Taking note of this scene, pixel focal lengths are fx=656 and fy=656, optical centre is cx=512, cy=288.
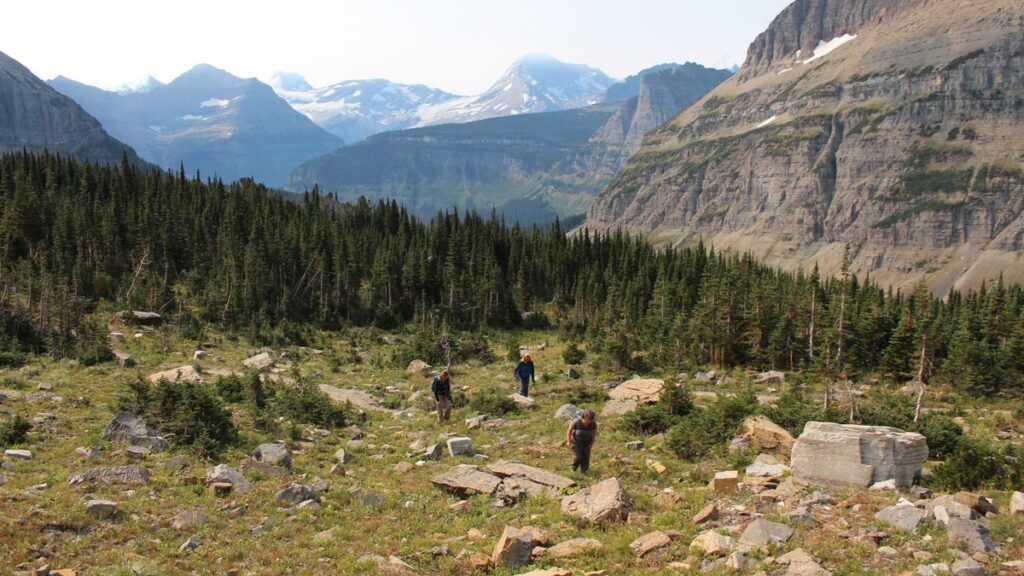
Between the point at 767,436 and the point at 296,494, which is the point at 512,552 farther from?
the point at 767,436

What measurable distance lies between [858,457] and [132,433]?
2120 cm

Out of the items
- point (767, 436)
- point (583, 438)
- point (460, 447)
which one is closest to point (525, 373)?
point (460, 447)

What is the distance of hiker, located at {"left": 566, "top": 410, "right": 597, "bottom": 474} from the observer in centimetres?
2025

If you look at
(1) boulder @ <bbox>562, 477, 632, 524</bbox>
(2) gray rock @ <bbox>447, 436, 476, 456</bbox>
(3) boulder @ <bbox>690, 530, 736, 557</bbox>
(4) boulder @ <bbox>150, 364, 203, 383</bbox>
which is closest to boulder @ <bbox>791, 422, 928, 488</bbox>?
(3) boulder @ <bbox>690, 530, 736, 557</bbox>

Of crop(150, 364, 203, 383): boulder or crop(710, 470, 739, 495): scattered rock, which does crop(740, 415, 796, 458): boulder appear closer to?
crop(710, 470, 739, 495): scattered rock

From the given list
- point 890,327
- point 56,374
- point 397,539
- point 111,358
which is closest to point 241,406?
point 56,374

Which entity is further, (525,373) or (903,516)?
(525,373)

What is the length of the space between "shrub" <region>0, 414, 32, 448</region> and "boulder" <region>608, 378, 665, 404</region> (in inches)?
910

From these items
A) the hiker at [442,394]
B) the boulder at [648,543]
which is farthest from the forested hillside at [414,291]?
the boulder at [648,543]

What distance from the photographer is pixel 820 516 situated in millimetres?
15148

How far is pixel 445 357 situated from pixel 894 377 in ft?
103

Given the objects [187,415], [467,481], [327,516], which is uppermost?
[187,415]

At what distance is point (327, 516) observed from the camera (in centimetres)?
1619

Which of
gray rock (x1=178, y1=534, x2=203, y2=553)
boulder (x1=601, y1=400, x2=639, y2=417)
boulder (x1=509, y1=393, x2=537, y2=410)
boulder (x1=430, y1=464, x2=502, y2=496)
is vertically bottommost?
boulder (x1=509, y1=393, x2=537, y2=410)
